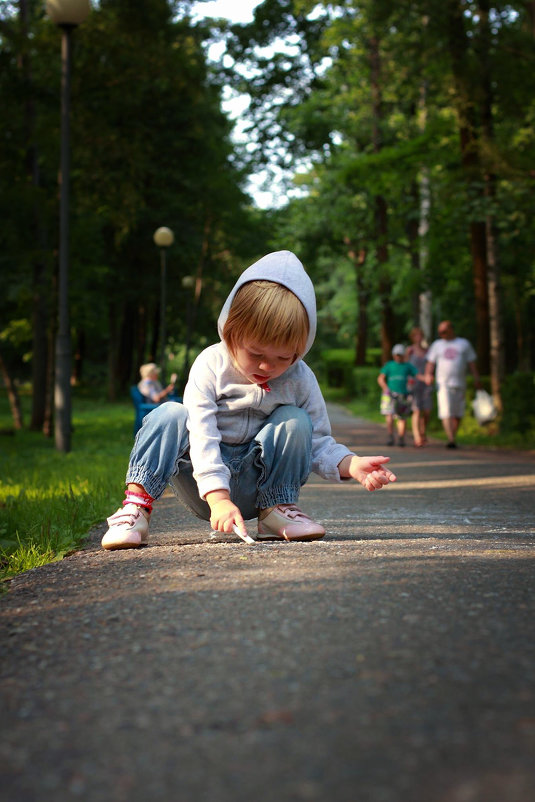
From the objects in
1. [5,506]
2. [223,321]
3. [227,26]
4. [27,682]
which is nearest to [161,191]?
[227,26]

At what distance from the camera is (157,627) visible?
106 inches

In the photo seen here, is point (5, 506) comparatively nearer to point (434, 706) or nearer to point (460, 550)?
point (460, 550)

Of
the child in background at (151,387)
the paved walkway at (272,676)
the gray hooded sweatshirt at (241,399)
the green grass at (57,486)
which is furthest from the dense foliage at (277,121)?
the paved walkway at (272,676)

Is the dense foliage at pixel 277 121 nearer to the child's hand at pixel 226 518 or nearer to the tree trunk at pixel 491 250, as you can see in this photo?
the tree trunk at pixel 491 250

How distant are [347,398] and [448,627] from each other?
36.3m

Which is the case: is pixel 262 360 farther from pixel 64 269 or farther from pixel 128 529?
pixel 64 269

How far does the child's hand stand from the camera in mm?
3760

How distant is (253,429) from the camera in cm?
436

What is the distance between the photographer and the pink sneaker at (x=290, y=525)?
430cm

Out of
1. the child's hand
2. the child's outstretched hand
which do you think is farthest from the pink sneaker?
the child's hand

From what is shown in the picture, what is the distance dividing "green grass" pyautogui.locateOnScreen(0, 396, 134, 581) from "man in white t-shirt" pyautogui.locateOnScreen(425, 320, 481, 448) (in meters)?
5.03

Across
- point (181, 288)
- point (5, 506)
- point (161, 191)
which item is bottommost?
point (5, 506)

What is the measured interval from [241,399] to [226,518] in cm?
68

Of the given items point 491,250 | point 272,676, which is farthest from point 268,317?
point 491,250
